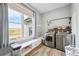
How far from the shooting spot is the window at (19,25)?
131 centimetres

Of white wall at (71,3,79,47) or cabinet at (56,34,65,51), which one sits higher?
white wall at (71,3,79,47)

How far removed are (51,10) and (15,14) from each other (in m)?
0.57

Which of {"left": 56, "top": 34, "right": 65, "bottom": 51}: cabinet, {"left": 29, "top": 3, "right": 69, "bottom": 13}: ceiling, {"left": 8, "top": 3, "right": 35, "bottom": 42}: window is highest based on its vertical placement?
{"left": 29, "top": 3, "right": 69, "bottom": 13}: ceiling

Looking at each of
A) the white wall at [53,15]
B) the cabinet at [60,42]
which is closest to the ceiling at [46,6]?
the white wall at [53,15]

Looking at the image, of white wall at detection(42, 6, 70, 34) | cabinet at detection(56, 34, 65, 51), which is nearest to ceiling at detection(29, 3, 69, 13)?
white wall at detection(42, 6, 70, 34)

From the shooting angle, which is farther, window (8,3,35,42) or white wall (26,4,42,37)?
white wall (26,4,42,37)

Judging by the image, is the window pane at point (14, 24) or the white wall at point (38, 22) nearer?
the window pane at point (14, 24)

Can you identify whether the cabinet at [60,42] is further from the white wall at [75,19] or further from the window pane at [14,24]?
the window pane at [14,24]

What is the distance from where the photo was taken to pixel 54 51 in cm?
139

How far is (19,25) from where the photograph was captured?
1.42 m

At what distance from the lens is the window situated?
1.31 meters

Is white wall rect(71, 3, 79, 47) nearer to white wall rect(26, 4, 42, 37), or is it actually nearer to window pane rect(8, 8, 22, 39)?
white wall rect(26, 4, 42, 37)

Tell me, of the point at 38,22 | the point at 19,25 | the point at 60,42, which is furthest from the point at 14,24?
the point at 60,42

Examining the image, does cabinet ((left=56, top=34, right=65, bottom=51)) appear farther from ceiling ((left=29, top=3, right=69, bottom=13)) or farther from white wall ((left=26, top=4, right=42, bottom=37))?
ceiling ((left=29, top=3, right=69, bottom=13))
